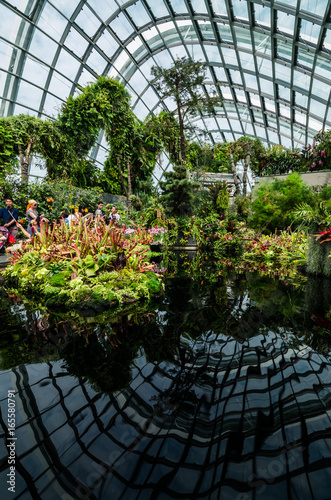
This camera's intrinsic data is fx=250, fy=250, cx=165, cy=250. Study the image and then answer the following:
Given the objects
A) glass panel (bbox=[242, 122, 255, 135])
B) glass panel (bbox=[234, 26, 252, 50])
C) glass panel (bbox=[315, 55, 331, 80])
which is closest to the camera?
glass panel (bbox=[315, 55, 331, 80])

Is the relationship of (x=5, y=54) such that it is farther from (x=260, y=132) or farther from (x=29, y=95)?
(x=260, y=132)

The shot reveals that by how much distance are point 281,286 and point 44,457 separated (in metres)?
3.43


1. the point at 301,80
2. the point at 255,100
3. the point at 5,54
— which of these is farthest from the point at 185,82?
the point at 255,100

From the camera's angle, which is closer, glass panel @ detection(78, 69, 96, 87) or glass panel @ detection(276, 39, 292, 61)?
glass panel @ detection(276, 39, 292, 61)

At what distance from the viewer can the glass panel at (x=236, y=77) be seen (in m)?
18.9

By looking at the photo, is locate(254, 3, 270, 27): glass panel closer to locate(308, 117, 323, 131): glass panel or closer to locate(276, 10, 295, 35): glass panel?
locate(276, 10, 295, 35): glass panel

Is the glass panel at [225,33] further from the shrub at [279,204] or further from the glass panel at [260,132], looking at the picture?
the shrub at [279,204]

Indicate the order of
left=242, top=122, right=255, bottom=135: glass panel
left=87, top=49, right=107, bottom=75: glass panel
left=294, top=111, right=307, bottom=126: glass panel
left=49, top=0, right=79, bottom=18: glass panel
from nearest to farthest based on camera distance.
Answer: left=49, top=0, right=79, bottom=18: glass panel, left=87, top=49, right=107, bottom=75: glass panel, left=294, top=111, right=307, bottom=126: glass panel, left=242, top=122, right=255, bottom=135: glass panel

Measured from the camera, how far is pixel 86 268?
2.93 m

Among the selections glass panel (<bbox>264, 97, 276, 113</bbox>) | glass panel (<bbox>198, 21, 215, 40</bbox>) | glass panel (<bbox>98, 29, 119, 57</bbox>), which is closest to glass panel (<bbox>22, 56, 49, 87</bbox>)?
glass panel (<bbox>98, 29, 119, 57</bbox>)

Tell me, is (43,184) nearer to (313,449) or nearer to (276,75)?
(313,449)

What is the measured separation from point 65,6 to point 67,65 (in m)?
2.51

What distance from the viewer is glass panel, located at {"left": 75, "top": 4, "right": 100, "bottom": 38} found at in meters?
13.6

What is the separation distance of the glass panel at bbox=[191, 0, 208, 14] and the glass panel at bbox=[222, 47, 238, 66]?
8.64 feet
